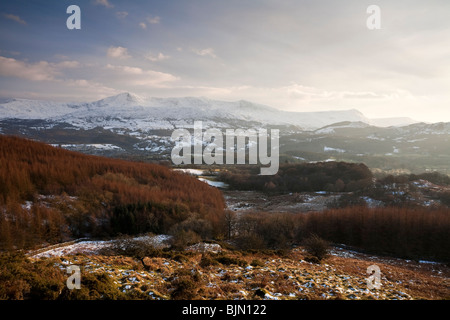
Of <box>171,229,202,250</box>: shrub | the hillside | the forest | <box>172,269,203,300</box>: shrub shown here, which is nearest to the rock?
<box>171,229,202,250</box>: shrub

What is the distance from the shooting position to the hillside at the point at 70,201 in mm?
30016

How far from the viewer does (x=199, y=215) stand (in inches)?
1697

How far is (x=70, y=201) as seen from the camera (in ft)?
121

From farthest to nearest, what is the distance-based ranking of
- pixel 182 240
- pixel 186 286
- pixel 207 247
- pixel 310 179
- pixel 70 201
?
pixel 310 179
pixel 70 201
pixel 182 240
pixel 207 247
pixel 186 286

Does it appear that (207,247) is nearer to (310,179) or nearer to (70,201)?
(70,201)

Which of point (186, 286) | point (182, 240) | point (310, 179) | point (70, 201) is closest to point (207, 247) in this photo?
point (182, 240)

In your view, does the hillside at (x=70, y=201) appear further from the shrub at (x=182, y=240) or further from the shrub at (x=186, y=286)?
the shrub at (x=186, y=286)

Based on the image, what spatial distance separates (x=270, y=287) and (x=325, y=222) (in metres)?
33.0

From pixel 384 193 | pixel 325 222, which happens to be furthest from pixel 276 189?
pixel 325 222

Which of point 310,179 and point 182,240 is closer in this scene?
point 182,240

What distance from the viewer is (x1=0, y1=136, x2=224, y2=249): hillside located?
3002 centimetres

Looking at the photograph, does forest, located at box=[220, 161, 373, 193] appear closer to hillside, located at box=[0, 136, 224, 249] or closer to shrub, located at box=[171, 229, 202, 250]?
hillside, located at box=[0, 136, 224, 249]

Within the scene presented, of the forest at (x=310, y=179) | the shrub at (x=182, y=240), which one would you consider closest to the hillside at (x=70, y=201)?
the shrub at (x=182, y=240)
